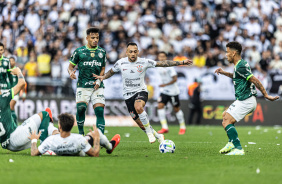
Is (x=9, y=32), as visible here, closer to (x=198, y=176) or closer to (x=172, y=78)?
(x=172, y=78)

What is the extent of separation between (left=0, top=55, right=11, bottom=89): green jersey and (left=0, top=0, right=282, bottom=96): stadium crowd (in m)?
9.11

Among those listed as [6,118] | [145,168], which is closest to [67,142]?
[6,118]

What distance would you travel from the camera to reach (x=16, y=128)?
34.3 ft

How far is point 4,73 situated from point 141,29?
13.1 m

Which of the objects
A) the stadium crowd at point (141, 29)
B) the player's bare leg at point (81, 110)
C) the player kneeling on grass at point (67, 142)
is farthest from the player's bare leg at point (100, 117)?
the stadium crowd at point (141, 29)

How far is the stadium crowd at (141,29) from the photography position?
81.8 ft

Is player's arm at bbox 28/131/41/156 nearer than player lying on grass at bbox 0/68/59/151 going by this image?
Yes

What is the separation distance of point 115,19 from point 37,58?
15.4 ft

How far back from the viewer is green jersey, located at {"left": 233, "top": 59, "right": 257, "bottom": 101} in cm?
1082

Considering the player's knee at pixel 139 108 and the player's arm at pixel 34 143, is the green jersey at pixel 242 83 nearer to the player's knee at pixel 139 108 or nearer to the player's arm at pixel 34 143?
the player's knee at pixel 139 108

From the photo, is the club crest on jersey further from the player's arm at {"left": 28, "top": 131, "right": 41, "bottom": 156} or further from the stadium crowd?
the stadium crowd

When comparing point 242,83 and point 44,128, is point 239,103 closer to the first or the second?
point 242,83

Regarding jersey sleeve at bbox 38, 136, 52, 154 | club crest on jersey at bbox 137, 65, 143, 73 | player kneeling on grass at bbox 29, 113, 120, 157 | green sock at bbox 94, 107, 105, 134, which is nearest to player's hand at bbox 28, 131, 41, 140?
player kneeling on grass at bbox 29, 113, 120, 157

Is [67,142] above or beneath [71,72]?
beneath
